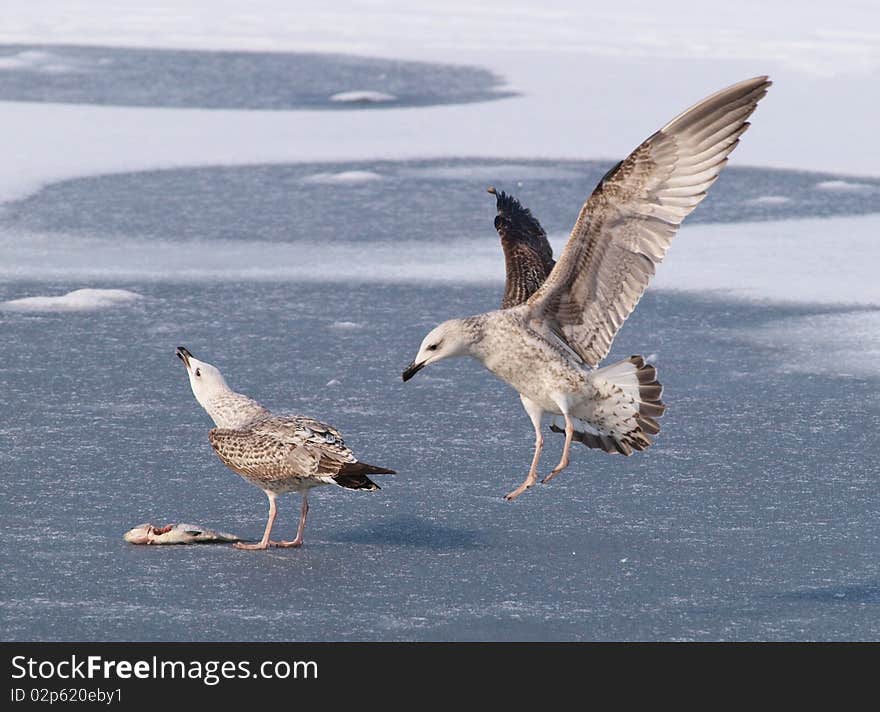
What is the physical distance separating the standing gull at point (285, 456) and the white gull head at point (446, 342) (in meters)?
A: 0.45

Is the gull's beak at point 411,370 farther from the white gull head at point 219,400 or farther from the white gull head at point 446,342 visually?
the white gull head at point 219,400

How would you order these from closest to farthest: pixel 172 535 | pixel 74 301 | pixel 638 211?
pixel 172 535
pixel 638 211
pixel 74 301

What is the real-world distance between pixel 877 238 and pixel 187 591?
704cm

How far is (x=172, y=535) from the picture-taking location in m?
5.93

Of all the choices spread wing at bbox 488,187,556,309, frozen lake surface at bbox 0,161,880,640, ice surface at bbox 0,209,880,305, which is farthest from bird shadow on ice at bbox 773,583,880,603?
ice surface at bbox 0,209,880,305

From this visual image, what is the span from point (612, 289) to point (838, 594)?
158 centimetres

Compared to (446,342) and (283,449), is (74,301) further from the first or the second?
(446,342)

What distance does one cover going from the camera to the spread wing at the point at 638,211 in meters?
6.34

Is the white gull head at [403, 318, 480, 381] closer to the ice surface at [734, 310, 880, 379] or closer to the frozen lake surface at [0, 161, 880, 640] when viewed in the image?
the frozen lake surface at [0, 161, 880, 640]

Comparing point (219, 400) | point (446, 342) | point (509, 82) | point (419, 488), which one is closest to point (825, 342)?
point (419, 488)

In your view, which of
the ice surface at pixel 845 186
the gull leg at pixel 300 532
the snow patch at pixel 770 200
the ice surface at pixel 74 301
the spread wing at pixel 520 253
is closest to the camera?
the gull leg at pixel 300 532

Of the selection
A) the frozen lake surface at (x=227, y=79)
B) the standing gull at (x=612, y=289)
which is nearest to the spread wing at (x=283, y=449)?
the standing gull at (x=612, y=289)

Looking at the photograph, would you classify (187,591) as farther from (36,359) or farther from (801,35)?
(801,35)

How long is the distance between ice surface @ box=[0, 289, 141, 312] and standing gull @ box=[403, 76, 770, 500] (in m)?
3.56
